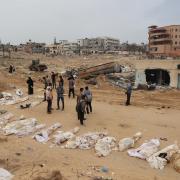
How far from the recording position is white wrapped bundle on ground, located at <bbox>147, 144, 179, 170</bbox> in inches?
438

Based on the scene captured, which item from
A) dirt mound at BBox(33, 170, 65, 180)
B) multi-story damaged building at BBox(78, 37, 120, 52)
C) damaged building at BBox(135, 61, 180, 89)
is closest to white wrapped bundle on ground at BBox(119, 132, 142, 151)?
dirt mound at BBox(33, 170, 65, 180)

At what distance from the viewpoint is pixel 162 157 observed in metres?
11.5

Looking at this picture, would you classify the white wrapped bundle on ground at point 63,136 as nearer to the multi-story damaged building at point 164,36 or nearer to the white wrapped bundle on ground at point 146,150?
the white wrapped bundle on ground at point 146,150

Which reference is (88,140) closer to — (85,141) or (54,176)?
(85,141)

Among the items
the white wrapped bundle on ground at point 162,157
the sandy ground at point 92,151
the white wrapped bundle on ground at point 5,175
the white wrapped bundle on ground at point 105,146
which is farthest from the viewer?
the white wrapped bundle on ground at point 105,146

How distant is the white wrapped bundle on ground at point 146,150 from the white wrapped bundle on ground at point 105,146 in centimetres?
72

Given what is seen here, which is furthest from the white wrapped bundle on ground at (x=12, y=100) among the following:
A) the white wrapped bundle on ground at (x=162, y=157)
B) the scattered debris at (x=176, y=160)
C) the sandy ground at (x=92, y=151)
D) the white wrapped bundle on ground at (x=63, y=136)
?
the scattered debris at (x=176, y=160)

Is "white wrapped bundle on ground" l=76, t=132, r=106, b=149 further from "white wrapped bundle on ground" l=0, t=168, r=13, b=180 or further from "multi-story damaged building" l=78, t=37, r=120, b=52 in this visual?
"multi-story damaged building" l=78, t=37, r=120, b=52

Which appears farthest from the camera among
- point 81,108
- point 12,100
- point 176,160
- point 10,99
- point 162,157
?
point 10,99

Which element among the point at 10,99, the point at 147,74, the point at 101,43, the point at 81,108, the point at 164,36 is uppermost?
the point at 164,36

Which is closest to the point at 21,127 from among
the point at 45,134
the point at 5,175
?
the point at 45,134

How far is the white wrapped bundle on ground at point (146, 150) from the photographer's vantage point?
11834mm

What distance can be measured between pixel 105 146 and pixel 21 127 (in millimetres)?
4065

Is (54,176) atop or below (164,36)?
below
